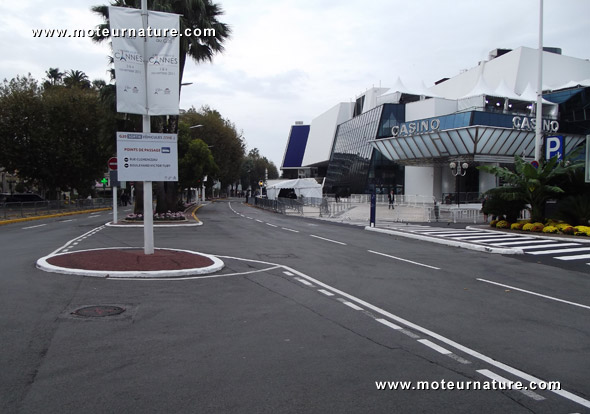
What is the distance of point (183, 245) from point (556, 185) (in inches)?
701

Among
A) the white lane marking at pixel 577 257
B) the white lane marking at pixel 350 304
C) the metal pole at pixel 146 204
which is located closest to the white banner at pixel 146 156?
the metal pole at pixel 146 204

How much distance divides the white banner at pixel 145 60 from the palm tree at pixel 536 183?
17.5 meters

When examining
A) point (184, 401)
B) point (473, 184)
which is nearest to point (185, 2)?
point (184, 401)

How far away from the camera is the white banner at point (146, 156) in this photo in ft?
37.8

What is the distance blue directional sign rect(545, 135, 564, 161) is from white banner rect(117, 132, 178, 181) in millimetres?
20421

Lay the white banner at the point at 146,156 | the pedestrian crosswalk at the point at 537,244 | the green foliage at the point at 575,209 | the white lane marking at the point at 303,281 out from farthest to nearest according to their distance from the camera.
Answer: the green foliage at the point at 575,209 → the pedestrian crosswalk at the point at 537,244 → the white banner at the point at 146,156 → the white lane marking at the point at 303,281

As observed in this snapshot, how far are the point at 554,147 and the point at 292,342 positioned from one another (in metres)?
24.0

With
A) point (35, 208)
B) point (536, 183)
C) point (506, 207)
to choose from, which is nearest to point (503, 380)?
point (536, 183)

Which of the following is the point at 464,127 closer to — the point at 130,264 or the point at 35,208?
the point at 35,208

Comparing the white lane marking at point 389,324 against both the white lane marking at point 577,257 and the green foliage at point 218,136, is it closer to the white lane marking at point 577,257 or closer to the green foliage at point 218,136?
the white lane marking at point 577,257

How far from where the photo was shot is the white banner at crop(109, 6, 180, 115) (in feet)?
37.3

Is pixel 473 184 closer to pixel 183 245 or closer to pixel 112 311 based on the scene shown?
pixel 183 245

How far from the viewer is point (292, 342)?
19.1ft

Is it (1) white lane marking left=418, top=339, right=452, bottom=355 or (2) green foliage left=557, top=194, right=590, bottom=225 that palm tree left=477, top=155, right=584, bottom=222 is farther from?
(1) white lane marking left=418, top=339, right=452, bottom=355
